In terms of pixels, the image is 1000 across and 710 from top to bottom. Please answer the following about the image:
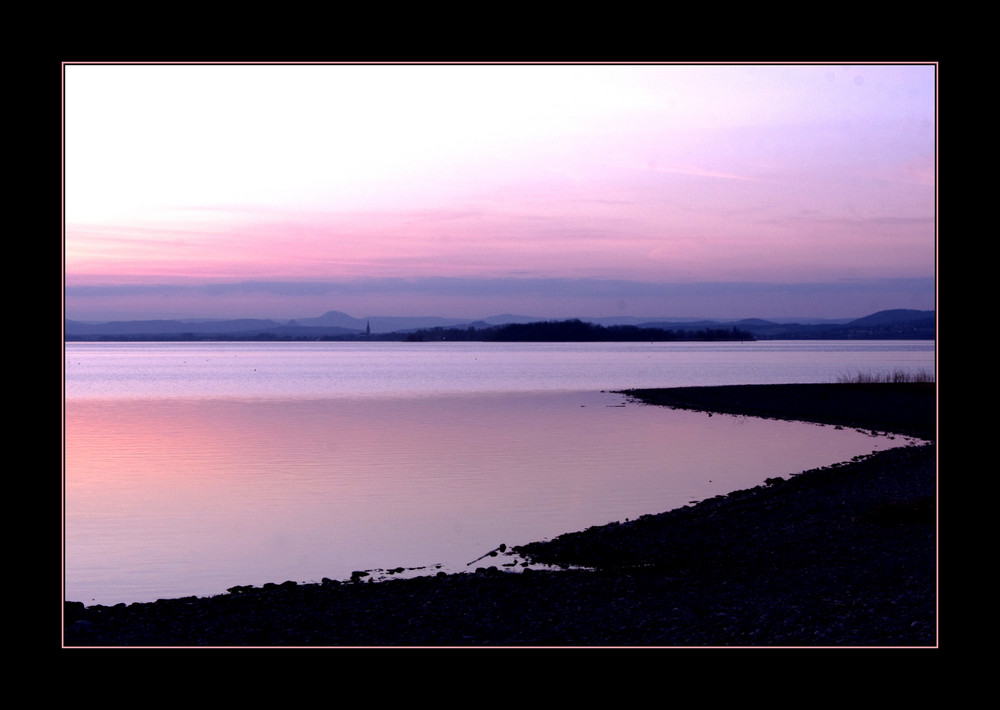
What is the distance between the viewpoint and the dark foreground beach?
9539 millimetres

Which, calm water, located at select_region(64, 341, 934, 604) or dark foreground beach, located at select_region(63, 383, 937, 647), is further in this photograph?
calm water, located at select_region(64, 341, 934, 604)

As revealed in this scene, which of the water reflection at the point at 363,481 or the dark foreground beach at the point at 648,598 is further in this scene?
the water reflection at the point at 363,481

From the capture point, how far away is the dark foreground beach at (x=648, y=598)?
9.54 m

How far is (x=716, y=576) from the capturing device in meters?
11.9

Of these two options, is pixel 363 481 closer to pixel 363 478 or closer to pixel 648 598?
pixel 363 478

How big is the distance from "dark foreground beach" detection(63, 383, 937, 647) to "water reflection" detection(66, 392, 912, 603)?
1706 mm

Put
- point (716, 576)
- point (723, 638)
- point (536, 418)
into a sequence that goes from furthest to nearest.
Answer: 1. point (536, 418)
2. point (716, 576)
3. point (723, 638)

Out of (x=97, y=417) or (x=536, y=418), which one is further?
(x=97, y=417)

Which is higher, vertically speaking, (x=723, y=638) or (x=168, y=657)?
(x=168, y=657)

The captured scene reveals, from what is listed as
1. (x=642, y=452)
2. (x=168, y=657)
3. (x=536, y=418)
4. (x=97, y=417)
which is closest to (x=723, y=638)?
(x=168, y=657)

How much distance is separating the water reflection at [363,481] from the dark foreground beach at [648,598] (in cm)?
171

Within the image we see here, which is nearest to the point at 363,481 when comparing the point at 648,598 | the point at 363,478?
the point at 363,478
